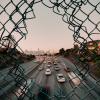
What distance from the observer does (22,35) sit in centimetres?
205

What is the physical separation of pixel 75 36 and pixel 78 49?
105mm

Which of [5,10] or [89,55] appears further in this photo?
[5,10]

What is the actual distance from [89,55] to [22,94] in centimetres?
62

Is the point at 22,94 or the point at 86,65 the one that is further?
the point at 22,94

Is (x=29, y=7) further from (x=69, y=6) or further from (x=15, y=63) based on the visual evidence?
(x=15, y=63)

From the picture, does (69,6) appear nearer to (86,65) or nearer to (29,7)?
(29,7)

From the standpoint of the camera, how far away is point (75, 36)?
2.09 meters

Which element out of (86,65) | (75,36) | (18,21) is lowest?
(86,65)

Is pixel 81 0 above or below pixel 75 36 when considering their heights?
above

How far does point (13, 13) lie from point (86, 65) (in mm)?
653

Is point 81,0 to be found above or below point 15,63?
above

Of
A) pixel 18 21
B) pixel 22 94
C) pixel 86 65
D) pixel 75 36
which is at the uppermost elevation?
pixel 18 21

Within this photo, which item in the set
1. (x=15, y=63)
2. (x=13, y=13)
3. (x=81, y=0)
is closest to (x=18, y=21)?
(x=13, y=13)

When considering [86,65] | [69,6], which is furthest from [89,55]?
[69,6]
